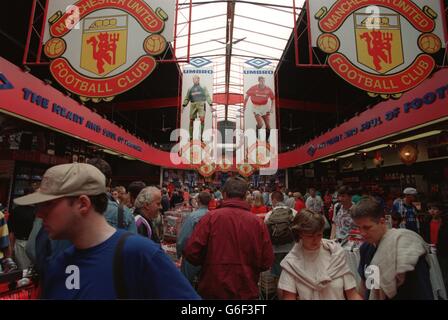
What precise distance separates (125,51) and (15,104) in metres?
2.98

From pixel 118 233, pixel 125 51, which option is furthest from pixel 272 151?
pixel 118 233

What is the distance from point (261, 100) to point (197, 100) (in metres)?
2.58

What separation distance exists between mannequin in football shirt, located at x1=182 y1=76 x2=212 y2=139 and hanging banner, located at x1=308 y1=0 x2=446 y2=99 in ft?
22.2

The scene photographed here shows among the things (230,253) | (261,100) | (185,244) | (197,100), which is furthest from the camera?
(197,100)

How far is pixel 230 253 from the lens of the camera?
2270mm

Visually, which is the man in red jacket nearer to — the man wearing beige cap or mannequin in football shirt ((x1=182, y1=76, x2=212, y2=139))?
the man wearing beige cap

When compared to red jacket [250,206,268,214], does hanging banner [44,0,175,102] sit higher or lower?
higher

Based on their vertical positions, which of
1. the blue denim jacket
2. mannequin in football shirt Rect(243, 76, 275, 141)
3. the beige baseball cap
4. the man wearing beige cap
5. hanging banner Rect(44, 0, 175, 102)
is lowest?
the blue denim jacket

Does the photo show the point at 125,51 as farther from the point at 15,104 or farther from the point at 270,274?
the point at 270,274

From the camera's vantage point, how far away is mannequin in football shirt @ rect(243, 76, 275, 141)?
1081 centimetres

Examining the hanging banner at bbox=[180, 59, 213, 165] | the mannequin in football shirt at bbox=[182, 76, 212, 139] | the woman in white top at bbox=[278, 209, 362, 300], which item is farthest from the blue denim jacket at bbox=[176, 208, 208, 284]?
the mannequin in football shirt at bbox=[182, 76, 212, 139]

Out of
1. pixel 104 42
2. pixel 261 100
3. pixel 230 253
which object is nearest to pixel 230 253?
pixel 230 253

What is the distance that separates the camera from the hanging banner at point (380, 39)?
3912 millimetres

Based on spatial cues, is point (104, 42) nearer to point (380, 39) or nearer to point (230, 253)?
point (230, 253)
